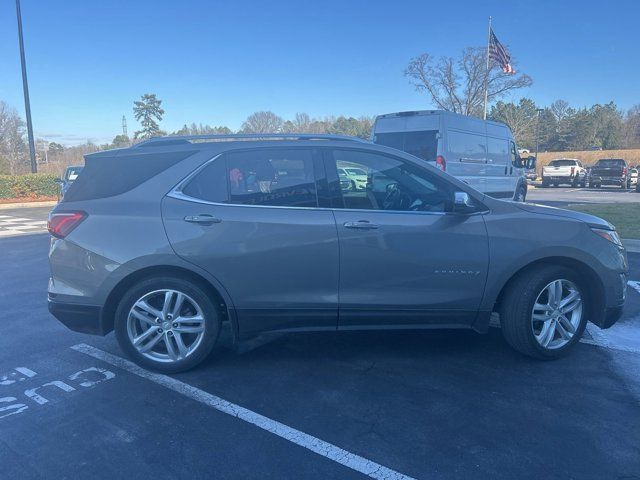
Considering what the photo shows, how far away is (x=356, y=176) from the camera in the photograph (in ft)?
13.1

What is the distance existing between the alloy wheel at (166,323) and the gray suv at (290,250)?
0.4 inches

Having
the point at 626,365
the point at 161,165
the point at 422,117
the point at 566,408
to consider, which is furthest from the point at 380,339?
the point at 422,117

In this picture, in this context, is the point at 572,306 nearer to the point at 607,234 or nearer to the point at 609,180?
the point at 607,234

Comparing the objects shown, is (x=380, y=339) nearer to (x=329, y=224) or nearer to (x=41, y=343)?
(x=329, y=224)

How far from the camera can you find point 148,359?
12.8ft

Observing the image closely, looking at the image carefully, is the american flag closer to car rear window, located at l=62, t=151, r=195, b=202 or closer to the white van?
the white van

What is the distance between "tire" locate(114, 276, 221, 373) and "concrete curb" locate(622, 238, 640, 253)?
798 centimetres

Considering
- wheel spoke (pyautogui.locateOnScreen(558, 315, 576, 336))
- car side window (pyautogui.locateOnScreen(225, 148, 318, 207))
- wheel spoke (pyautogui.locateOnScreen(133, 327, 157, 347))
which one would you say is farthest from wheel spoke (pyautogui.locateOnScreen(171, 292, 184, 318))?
wheel spoke (pyautogui.locateOnScreen(558, 315, 576, 336))

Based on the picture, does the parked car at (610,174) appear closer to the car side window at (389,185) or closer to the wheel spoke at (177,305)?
the car side window at (389,185)

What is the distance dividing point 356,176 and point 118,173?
1.88m

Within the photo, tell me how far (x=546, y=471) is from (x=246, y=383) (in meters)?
2.09

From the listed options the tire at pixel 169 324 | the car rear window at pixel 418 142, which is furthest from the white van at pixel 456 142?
the tire at pixel 169 324

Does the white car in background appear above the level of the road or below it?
above

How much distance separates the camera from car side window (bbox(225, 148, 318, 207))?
386cm
